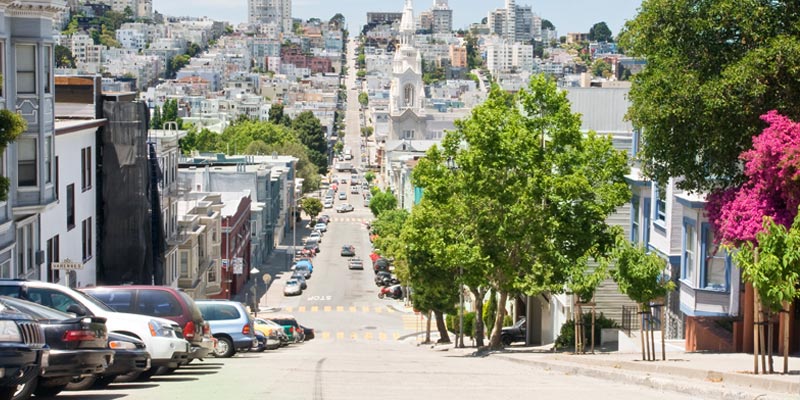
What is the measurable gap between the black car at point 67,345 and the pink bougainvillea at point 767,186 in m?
12.7

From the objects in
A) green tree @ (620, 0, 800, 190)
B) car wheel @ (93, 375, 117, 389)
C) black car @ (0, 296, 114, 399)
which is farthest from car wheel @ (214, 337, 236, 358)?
black car @ (0, 296, 114, 399)

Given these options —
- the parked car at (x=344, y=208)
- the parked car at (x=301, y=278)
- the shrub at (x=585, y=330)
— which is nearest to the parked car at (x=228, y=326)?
the shrub at (x=585, y=330)

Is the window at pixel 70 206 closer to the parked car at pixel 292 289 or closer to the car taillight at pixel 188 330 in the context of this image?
the car taillight at pixel 188 330

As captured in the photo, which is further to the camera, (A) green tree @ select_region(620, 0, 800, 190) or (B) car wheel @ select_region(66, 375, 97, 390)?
(A) green tree @ select_region(620, 0, 800, 190)

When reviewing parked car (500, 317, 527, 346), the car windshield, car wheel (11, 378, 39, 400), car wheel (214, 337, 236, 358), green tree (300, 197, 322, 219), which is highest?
the car windshield

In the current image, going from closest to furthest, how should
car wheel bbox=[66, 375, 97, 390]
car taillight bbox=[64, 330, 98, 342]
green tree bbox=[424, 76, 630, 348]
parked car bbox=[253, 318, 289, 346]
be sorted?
car taillight bbox=[64, 330, 98, 342] < car wheel bbox=[66, 375, 97, 390] < green tree bbox=[424, 76, 630, 348] < parked car bbox=[253, 318, 289, 346]

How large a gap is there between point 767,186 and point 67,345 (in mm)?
13724

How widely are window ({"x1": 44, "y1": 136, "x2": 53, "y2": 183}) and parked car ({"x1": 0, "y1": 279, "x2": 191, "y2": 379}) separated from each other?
13396 millimetres

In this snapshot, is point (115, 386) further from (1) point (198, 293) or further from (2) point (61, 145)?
(1) point (198, 293)

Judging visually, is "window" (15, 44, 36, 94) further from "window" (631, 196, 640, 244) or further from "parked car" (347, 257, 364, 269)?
"parked car" (347, 257, 364, 269)

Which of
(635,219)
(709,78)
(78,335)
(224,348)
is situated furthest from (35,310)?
(635,219)

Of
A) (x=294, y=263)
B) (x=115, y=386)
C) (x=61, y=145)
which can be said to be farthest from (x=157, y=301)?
(x=294, y=263)

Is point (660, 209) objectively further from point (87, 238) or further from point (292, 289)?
point (292, 289)

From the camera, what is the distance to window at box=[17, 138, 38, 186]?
33.5m
